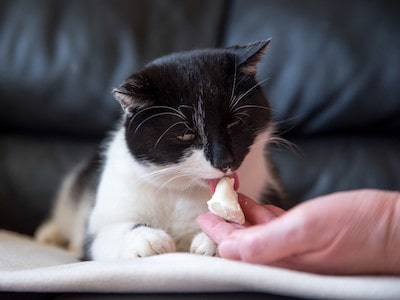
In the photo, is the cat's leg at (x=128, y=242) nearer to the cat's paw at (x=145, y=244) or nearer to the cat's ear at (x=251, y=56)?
the cat's paw at (x=145, y=244)

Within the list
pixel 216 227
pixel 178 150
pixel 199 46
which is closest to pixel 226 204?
pixel 216 227

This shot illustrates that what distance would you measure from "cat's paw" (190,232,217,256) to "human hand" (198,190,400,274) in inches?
9.2

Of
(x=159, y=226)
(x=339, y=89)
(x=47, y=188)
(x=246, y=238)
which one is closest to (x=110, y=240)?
(x=159, y=226)

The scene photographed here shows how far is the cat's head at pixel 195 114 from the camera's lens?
1.13 metres

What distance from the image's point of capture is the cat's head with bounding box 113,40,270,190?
1.13 m

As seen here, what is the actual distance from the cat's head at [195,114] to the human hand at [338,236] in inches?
11.2

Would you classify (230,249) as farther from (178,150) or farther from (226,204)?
(178,150)

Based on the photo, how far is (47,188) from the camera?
186 cm

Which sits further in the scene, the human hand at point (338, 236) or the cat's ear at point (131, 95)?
the cat's ear at point (131, 95)

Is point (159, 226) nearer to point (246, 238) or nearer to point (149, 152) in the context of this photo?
point (149, 152)

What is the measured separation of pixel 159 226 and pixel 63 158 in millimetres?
704

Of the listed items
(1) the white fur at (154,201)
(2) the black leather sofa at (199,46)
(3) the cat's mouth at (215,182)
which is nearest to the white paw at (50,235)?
(2) the black leather sofa at (199,46)

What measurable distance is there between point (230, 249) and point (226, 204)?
164 millimetres

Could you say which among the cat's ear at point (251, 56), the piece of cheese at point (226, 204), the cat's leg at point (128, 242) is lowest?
the cat's leg at point (128, 242)
